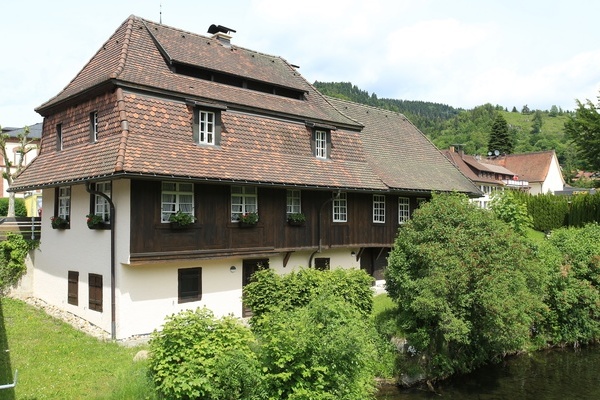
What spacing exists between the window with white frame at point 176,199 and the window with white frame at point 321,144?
5.95 metres

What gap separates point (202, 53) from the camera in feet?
58.3

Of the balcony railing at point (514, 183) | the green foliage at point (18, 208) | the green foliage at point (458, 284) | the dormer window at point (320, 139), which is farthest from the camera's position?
the balcony railing at point (514, 183)

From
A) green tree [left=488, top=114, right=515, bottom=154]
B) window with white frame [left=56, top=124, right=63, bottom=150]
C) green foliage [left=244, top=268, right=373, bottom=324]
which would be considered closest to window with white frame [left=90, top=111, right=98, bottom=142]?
window with white frame [left=56, top=124, right=63, bottom=150]

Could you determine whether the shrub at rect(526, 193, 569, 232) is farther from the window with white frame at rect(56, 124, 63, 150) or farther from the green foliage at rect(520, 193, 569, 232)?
the window with white frame at rect(56, 124, 63, 150)

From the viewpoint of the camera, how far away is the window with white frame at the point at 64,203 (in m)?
16.2

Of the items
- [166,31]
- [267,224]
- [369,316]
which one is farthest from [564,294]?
[166,31]

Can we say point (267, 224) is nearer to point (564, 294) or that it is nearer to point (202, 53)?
point (202, 53)

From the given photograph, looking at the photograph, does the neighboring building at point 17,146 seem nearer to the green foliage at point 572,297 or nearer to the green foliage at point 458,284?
the green foliage at point 458,284

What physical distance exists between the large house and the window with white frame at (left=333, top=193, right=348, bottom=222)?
0.17ft

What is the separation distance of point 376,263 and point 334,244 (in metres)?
3.48

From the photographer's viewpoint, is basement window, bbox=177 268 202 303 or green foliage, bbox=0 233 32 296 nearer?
basement window, bbox=177 268 202 303

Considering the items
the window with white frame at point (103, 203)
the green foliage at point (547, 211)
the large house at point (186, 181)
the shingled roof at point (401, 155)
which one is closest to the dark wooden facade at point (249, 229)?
the large house at point (186, 181)

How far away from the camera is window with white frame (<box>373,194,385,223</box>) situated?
20.4 metres

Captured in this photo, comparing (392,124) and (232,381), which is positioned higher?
(392,124)
